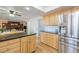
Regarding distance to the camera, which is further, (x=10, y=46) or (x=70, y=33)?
(x=70, y=33)

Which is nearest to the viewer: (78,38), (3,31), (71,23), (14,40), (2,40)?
(2,40)

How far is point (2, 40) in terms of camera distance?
6.67ft

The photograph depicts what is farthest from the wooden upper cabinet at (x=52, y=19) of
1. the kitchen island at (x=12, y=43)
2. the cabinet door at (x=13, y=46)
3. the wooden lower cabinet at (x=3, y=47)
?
the wooden lower cabinet at (x=3, y=47)

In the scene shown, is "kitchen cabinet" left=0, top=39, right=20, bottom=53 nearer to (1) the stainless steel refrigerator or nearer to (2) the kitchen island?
(2) the kitchen island

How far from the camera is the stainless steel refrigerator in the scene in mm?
2678

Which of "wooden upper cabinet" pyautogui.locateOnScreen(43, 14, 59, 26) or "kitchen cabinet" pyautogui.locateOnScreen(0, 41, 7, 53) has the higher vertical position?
"wooden upper cabinet" pyautogui.locateOnScreen(43, 14, 59, 26)

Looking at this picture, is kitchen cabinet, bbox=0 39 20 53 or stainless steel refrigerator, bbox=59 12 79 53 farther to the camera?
stainless steel refrigerator, bbox=59 12 79 53

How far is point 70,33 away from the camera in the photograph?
288cm

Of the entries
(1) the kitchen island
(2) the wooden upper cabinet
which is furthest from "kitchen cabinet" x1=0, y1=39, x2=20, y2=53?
(2) the wooden upper cabinet

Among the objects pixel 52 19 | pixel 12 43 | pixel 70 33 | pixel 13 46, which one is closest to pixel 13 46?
pixel 13 46

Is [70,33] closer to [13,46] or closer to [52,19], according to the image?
[13,46]
